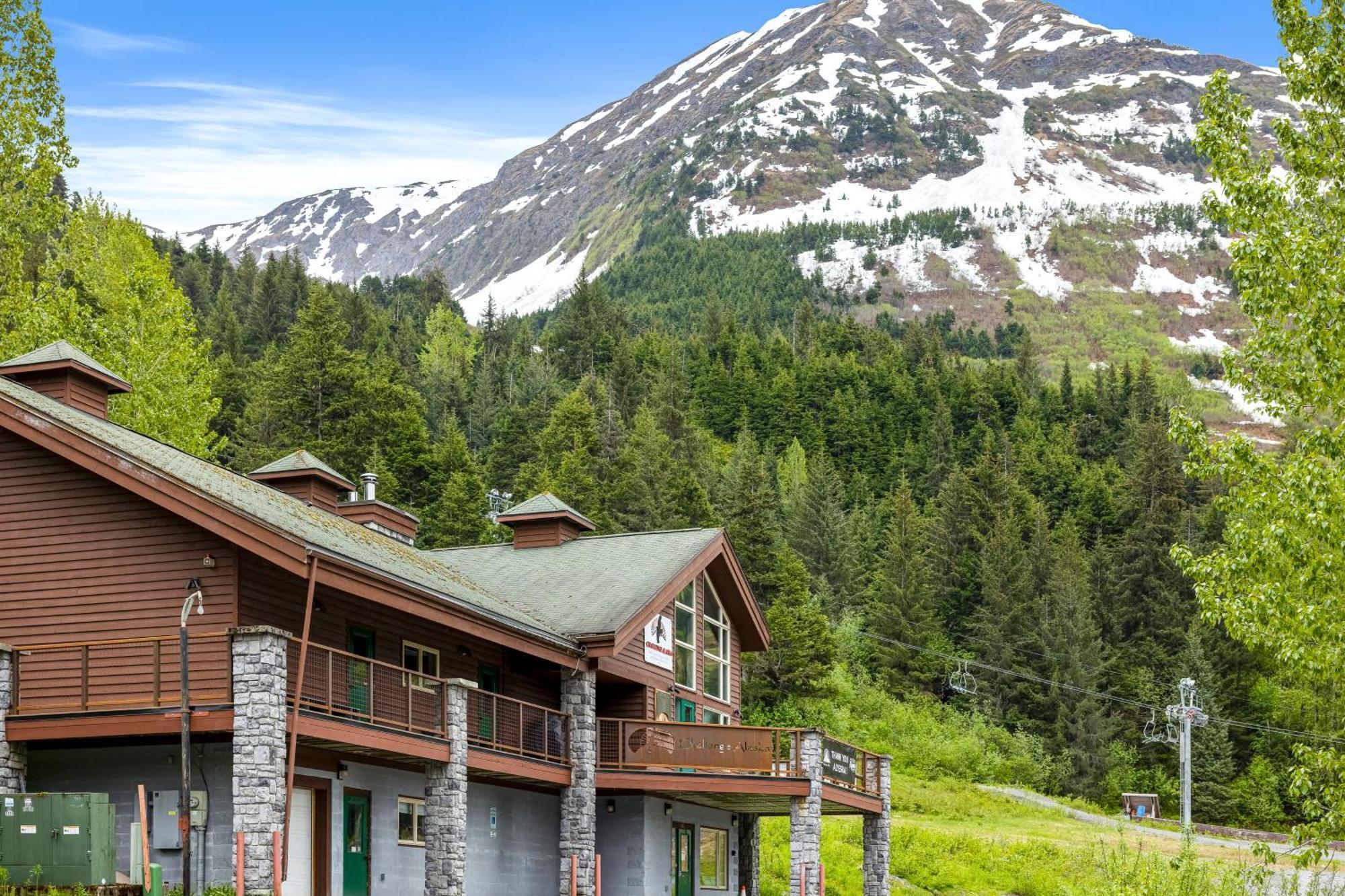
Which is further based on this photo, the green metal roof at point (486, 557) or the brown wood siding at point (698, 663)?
the brown wood siding at point (698, 663)

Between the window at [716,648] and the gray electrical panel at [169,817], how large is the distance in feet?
53.9

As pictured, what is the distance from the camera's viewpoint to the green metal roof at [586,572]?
31797mm

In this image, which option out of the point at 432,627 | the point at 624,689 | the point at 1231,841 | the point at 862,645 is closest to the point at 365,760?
the point at 432,627

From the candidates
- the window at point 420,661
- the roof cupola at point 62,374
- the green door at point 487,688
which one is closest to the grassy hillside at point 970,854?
the green door at point 487,688

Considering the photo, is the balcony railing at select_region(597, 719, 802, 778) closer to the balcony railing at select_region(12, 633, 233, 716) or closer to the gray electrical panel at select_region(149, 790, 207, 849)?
the gray electrical panel at select_region(149, 790, 207, 849)

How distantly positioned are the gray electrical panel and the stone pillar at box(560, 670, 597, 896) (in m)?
9.44

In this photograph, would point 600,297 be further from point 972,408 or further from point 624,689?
point 624,689

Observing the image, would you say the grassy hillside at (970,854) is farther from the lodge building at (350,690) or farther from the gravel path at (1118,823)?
the lodge building at (350,690)

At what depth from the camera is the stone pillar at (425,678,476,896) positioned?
2536cm

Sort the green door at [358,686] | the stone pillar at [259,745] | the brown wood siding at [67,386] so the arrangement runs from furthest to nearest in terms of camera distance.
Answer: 1. the brown wood siding at [67,386]
2. the green door at [358,686]
3. the stone pillar at [259,745]

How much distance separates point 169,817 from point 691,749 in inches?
460

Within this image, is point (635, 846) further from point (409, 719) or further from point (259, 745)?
point (259, 745)

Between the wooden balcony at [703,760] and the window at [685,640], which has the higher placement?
the window at [685,640]

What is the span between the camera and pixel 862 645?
3393 inches
